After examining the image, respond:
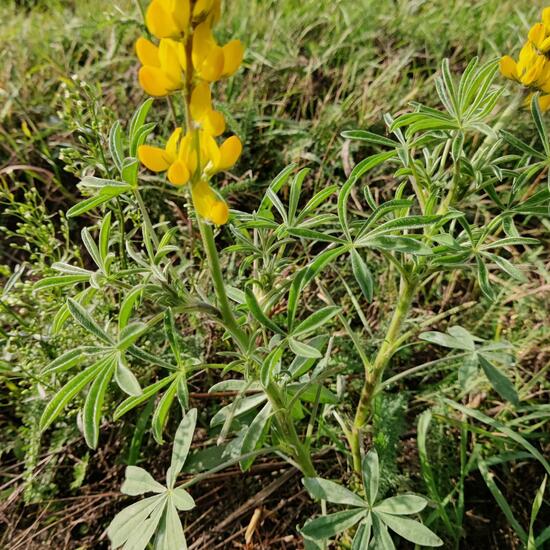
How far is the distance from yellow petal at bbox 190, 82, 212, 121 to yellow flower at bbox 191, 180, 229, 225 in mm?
108

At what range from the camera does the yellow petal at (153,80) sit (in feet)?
2.68

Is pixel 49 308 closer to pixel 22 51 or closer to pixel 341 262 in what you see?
pixel 341 262

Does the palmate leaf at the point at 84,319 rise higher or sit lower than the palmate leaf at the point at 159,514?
higher

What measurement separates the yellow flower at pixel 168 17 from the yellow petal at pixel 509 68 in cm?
66

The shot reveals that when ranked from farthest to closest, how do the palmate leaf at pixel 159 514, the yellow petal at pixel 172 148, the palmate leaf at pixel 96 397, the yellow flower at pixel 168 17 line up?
1. the palmate leaf at pixel 159 514
2. the palmate leaf at pixel 96 397
3. the yellow petal at pixel 172 148
4. the yellow flower at pixel 168 17

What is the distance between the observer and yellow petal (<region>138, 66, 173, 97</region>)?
2.68ft

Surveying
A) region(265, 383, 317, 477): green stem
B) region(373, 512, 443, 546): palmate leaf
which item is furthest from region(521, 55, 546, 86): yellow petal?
region(373, 512, 443, 546): palmate leaf

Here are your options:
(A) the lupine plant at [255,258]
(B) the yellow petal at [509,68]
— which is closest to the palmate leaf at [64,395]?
(A) the lupine plant at [255,258]

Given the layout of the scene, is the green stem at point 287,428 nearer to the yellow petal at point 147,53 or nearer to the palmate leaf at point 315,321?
the palmate leaf at point 315,321

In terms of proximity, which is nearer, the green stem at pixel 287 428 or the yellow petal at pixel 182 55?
the yellow petal at pixel 182 55

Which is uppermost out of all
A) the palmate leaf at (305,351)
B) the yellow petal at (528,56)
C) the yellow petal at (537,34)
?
the yellow petal at (537,34)

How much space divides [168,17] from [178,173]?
224 mm

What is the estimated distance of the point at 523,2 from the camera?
2941mm

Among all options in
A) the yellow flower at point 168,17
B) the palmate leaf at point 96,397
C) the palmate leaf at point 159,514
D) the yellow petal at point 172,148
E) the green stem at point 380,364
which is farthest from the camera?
Answer: the green stem at point 380,364
